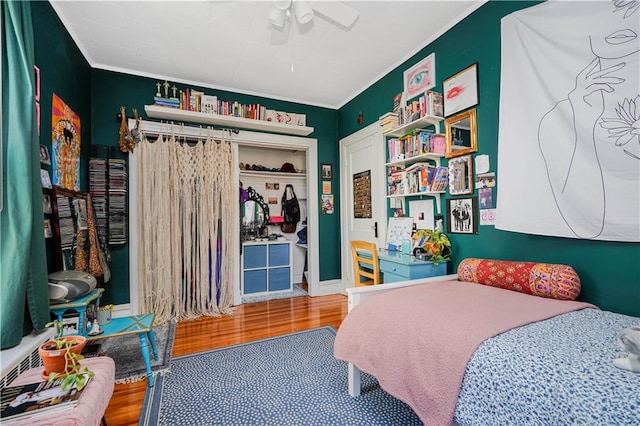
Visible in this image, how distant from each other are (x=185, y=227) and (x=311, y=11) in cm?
257

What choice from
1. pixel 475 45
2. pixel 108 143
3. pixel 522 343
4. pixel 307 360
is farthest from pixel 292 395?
pixel 108 143

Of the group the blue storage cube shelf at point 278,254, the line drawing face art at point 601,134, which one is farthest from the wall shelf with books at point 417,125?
the blue storage cube shelf at point 278,254

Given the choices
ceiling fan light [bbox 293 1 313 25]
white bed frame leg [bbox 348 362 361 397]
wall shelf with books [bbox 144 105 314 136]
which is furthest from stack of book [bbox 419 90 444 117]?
white bed frame leg [bbox 348 362 361 397]

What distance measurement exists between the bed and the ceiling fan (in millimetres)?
1858

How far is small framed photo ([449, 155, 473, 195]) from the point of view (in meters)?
2.27

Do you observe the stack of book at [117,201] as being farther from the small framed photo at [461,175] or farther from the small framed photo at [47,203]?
the small framed photo at [461,175]

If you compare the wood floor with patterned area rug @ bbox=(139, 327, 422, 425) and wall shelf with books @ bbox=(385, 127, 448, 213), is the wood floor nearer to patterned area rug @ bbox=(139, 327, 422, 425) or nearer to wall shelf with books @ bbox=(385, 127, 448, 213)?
patterned area rug @ bbox=(139, 327, 422, 425)

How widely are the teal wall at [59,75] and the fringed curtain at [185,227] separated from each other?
0.51m

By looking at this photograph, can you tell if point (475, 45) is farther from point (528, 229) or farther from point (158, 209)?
point (158, 209)

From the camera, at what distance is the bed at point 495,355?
832mm

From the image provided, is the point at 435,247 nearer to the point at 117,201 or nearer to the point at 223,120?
the point at 223,120

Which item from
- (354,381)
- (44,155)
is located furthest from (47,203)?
(354,381)

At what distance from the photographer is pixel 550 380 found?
875 millimetres

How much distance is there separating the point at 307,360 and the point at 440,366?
135cm
